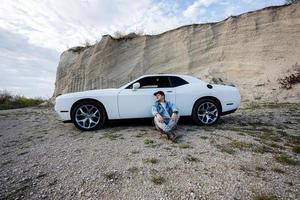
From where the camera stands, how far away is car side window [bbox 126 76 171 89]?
575 centimetres

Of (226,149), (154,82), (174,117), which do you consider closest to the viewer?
(226,149)

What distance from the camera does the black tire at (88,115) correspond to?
5.42 meters

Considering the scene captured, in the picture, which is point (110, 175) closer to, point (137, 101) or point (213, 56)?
point (137, 101)

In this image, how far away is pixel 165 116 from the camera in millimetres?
4941

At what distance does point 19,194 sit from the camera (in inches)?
106

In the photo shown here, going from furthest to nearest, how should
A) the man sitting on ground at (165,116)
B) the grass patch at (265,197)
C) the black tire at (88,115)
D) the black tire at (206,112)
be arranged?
the black tire at (206,112) → the black tire at (88,115) → the man sitting on ground at (165,116) → the grass patch at (265,197)

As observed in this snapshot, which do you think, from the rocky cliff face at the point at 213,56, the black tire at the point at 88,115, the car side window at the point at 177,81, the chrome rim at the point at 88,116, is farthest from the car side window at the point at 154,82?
the rocky cliff face at the point at 213,56

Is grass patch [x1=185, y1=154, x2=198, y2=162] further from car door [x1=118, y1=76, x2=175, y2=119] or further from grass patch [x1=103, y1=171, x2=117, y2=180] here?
car door [x1=118, y1=76, x2=175, y2=119]

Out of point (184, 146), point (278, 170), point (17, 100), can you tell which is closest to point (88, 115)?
point (184, 146)

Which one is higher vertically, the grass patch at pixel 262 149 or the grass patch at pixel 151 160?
the grass patch at pixel 151 160

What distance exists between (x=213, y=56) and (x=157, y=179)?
38.0 ft

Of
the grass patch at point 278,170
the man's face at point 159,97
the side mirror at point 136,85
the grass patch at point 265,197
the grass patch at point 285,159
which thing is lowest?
the grass patch at point 265,197

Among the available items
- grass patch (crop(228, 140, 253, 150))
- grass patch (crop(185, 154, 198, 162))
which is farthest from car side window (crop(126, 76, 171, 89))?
grass patch (crop(185, 154, 198, 162))

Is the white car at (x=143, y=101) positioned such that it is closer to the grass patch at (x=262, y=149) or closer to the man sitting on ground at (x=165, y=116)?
the man sitting on ground at (x=165, y=116)
